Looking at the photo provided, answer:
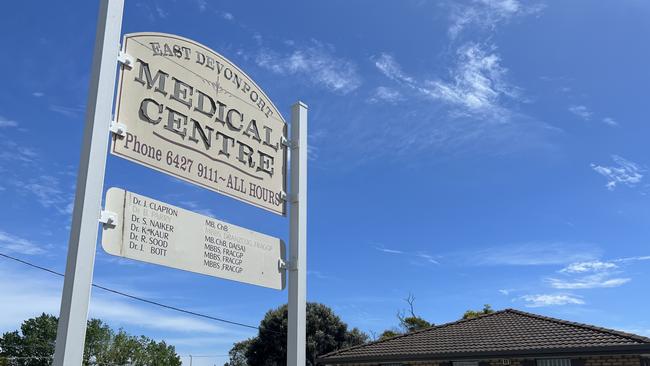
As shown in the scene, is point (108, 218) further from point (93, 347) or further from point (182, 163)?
point (93, 347)

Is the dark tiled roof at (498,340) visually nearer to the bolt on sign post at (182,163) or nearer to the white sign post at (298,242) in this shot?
the white sign post at (298,242)

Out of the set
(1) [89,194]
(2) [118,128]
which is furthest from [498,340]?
(1) [89,194]

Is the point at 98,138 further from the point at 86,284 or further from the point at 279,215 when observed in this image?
the point at 279,215

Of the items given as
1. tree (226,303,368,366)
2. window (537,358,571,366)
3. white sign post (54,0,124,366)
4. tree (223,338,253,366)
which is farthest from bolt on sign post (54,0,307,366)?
tree (223,338,253,366)

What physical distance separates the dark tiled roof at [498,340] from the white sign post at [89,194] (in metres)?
18.4

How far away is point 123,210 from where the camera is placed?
432cm

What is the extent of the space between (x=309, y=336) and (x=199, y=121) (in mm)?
36337

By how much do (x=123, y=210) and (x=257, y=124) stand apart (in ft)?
6.08

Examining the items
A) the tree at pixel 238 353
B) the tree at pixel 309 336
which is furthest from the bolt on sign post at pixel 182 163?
the tree at pixel 238 353

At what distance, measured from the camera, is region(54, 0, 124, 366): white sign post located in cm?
384

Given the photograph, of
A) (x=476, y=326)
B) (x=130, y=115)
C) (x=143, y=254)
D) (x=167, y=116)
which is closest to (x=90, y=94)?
(x=130, y=115)

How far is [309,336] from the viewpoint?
40.0 meters

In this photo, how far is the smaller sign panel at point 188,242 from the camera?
4.31 metres

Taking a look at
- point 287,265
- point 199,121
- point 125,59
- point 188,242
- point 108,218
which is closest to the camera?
point 108,218
